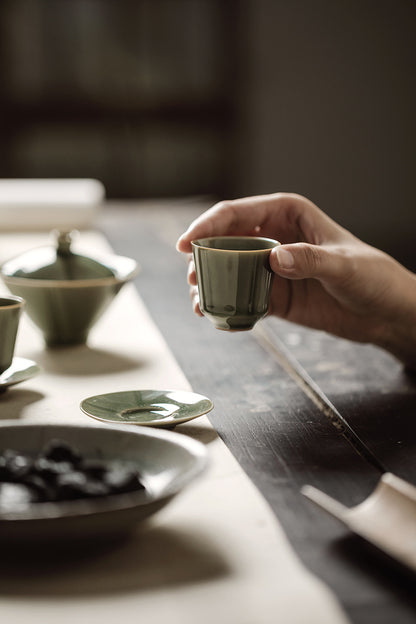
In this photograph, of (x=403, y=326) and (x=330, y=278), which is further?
(x=403, y=326)

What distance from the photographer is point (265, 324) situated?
4.99ft

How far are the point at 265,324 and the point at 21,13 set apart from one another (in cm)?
435

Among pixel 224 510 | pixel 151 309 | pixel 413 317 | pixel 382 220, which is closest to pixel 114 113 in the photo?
pixel 382 220

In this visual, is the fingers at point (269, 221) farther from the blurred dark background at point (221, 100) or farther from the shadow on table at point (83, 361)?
the blurred dark background at point (221, 100)

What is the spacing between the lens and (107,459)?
2.36ft

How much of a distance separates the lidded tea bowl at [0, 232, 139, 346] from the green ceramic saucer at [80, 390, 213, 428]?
33 centimetres

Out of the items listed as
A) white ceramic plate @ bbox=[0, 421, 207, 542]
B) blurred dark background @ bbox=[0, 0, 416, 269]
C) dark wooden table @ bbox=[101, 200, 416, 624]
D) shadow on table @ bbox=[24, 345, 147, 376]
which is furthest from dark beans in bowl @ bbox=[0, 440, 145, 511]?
blurred dark background @ bbox=[0, 0, 416, 269]

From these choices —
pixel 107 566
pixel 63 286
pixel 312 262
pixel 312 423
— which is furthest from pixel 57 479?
pixel 63 286

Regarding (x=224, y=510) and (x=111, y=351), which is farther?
(x=111, y=351)

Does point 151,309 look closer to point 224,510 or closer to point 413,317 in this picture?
point 413,317

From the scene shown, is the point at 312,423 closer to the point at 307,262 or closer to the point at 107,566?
the point at 307,262

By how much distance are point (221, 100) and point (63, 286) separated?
4602mm

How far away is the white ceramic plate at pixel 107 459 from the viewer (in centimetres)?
56

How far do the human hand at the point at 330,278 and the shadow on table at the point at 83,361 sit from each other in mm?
135
